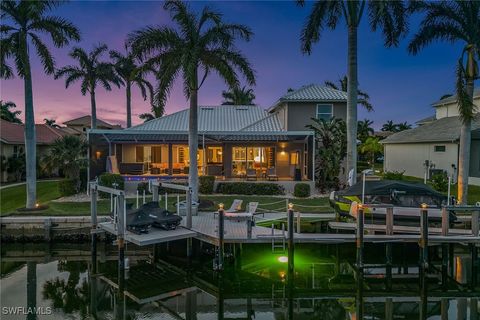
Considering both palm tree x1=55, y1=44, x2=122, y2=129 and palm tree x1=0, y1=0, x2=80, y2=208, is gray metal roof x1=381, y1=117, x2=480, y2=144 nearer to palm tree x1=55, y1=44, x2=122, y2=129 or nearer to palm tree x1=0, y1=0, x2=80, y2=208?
palm tree x1=0, y1=0, x2=80, y2=208

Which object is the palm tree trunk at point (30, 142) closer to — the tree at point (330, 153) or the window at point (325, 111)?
the tree at point (330, 153)

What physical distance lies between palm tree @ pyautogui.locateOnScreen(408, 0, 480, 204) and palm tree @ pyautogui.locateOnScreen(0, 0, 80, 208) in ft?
57.3

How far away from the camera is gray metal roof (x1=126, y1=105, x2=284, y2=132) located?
25.8 m

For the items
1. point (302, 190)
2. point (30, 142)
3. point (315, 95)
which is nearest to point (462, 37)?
point (315, 95)

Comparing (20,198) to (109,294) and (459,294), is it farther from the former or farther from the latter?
(459,294)

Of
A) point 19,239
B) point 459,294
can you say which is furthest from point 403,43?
point 19,239

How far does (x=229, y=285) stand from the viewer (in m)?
10.9

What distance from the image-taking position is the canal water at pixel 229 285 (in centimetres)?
945

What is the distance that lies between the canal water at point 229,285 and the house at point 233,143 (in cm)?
877

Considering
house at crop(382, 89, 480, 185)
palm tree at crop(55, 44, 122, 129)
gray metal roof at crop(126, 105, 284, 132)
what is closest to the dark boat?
gray metal roof at crop(126, 105, 284, 132)

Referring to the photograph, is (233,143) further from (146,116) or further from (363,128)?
(146,116)

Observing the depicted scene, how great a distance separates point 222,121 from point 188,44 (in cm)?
1273

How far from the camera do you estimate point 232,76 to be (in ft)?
49.4

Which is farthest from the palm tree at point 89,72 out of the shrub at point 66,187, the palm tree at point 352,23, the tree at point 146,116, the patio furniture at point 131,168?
the tree at point 146,116
